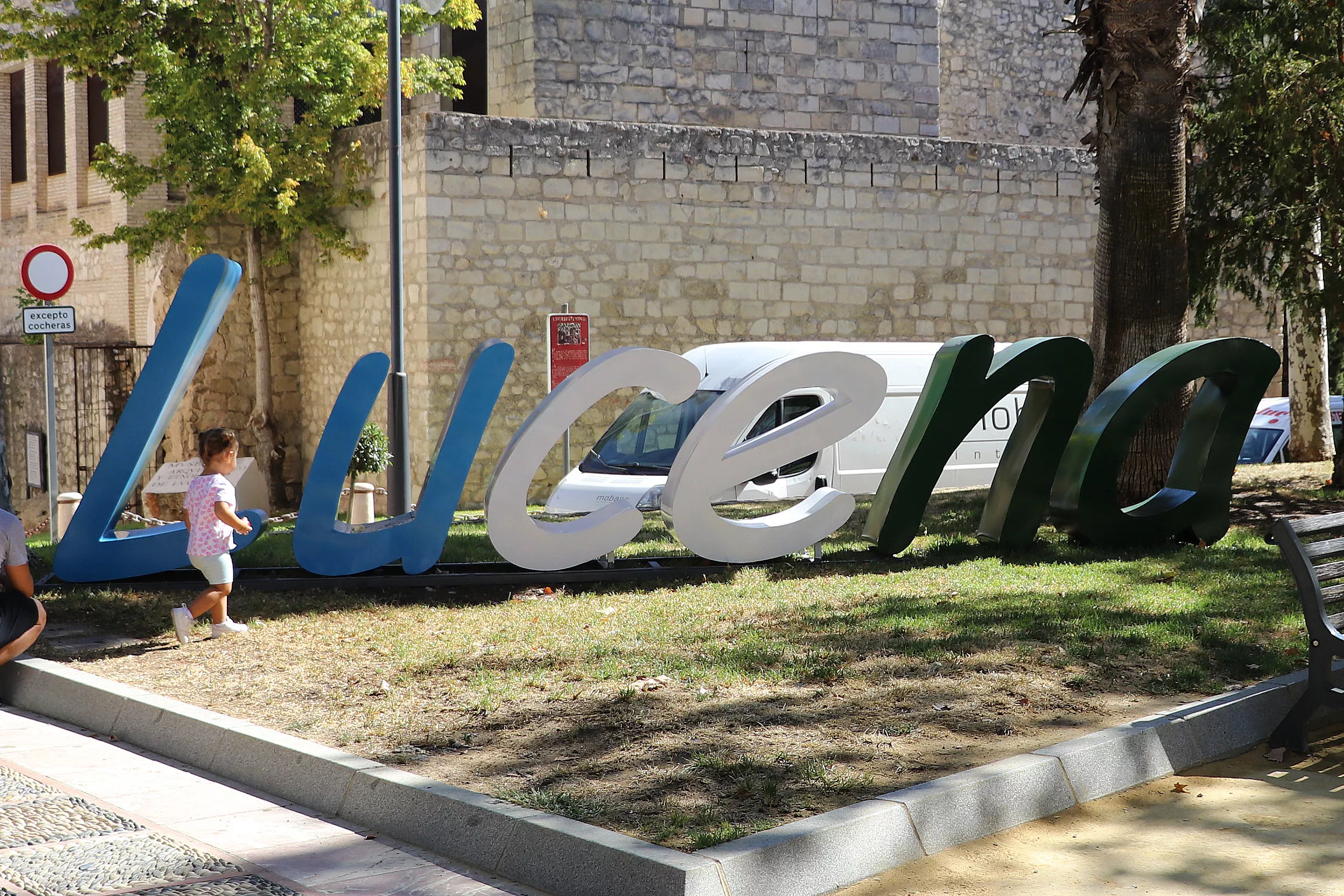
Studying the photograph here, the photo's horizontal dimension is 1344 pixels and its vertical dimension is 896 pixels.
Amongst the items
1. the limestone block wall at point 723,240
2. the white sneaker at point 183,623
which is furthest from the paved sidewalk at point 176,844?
the limestone block wall at point 723,240

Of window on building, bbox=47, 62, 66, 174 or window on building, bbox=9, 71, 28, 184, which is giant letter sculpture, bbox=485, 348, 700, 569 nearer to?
window on building, bbox=47, 62, 66, 174

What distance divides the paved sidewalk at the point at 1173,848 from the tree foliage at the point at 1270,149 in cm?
876

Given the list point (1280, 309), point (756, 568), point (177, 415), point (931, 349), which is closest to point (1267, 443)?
point (1280, 309)

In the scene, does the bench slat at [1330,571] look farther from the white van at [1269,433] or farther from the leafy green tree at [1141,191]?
the white van at [1269,433]

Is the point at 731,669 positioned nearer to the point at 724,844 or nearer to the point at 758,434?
the point at 724,844

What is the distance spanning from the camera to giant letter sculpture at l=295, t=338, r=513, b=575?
8.34 m

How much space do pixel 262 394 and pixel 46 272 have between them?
6607mm

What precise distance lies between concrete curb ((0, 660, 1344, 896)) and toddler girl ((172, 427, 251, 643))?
1.24m

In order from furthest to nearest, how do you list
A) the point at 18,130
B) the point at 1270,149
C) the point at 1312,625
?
the point at 18,130
the point at 1270,149
the point at 1312,625

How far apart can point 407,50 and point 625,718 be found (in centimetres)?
1911

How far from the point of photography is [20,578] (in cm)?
699

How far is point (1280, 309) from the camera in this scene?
22.0 m

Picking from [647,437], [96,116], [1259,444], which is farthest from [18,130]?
[1259,444]

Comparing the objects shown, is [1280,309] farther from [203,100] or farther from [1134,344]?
[203,100]
